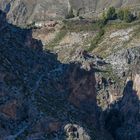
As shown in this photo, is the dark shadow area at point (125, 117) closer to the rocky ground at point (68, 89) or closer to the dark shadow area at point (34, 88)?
the rocky ground at point (68, 89)

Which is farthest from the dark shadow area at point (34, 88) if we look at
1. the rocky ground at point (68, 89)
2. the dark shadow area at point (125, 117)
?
the dark shadow area at point (125, 117)

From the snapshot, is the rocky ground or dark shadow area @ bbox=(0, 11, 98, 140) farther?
the rocky ground

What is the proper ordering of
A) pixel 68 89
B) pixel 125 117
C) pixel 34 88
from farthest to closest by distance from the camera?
1. pixel 125 117
2. pixel 68 89
3. pixel 34 88

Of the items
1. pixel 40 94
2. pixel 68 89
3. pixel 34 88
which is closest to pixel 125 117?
pixel 68 89

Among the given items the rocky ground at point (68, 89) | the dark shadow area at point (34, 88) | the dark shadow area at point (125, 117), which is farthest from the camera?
the dark shadow area at point (125, 117)

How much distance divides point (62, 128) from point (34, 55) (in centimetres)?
3173

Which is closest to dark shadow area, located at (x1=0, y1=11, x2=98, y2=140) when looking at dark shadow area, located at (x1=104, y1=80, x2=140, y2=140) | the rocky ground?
the rocky ground

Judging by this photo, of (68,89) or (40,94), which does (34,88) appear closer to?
(40,94)

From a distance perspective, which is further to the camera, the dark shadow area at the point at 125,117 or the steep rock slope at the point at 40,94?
the dark shadow area at the point at 125,117

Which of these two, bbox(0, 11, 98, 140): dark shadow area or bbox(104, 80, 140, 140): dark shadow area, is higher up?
bbox(0, 11, 98, 140): dark shadow area

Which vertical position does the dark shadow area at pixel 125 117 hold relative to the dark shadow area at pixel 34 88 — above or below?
below

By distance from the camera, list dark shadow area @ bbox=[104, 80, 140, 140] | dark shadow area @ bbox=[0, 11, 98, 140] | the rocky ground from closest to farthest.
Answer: dark shadow area @ bbox=[0, 11, 98, 140] < the rocky ground < dark shadow area @ bbox=[104, 80, 140, 140]

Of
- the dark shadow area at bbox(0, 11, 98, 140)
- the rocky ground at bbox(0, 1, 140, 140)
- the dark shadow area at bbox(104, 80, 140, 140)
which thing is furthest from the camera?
the dark shadow area at bbox(104, 80, 140, 140)

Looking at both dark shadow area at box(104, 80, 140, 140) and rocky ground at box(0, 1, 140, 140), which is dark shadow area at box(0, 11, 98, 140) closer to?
rocky ground at box(0, 1, 140, 140)
